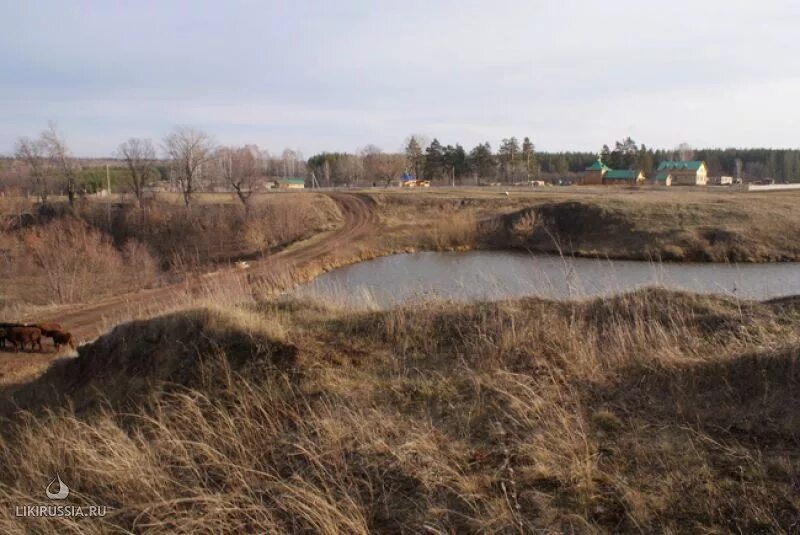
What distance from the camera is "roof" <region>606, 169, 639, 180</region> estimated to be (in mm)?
94781

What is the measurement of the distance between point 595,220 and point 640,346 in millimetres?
38480

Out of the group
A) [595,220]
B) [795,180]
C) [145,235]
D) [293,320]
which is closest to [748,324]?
[293,320]

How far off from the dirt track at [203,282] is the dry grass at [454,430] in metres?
6.62

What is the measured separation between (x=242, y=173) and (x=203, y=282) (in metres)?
36.1

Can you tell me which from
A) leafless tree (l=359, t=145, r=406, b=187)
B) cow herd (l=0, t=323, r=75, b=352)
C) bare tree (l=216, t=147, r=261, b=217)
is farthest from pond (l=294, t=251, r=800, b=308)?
leafless tree (l=359, t=145, r=406, b=187)

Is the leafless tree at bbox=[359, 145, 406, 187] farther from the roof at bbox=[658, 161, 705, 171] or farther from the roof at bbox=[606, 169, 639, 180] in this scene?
the roof at bbox=[658, 161, 705, 171]

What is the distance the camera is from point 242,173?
169 feet

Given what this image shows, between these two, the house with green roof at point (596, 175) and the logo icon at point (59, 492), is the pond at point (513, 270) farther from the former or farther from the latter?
the house with green roof at point (596, 175)

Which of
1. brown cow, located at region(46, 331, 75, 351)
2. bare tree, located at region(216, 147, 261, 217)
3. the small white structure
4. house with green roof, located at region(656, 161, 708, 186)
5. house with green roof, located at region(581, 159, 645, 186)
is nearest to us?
brown cow, located at region(46, 331, 75, 351)

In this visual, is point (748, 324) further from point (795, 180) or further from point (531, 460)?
point (795, 180)

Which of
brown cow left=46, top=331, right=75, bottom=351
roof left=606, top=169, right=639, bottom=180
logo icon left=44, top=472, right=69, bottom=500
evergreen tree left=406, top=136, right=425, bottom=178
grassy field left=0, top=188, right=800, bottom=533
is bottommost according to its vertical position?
brown cow left=46, top=331, right=75, bottom=351

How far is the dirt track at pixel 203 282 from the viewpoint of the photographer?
17.5 metres

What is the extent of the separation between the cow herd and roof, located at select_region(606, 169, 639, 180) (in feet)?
314

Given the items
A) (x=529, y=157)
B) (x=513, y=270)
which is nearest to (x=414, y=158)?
(x=529, y=157)
